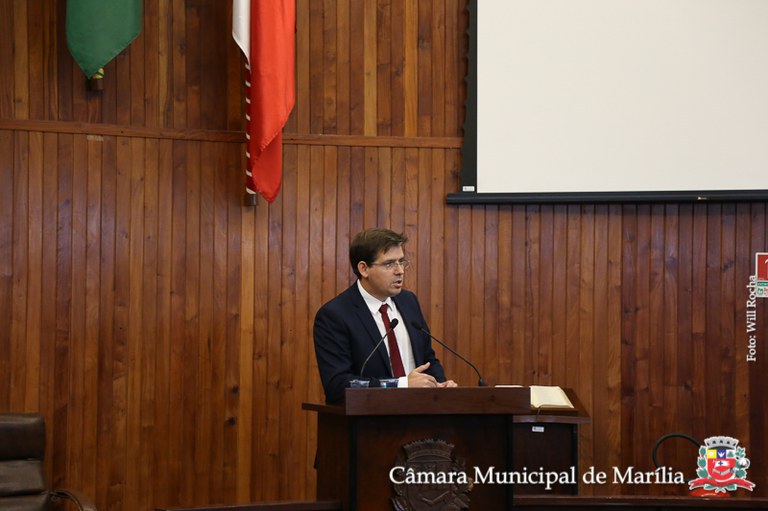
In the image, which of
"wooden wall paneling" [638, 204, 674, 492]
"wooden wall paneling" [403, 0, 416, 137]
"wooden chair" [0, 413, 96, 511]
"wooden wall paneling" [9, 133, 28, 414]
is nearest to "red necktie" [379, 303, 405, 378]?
"wooden chair" [0, 413, 96, 511]

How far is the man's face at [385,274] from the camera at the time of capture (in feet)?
12.5

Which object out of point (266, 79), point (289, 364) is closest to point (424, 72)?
point (266, 79)

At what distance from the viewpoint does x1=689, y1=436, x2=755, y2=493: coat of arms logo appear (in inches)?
212

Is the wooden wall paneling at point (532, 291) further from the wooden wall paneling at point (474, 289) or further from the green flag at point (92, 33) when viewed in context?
the green flag at point (92, 33)

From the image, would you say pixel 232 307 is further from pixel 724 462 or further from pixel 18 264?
pixel 724 462

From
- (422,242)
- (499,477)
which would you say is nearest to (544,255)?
(422,242)

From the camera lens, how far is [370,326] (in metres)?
3.79

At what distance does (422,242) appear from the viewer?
18.1 ft

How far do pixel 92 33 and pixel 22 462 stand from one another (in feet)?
6.56

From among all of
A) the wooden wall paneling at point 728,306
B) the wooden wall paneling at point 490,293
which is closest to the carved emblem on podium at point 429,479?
the wooden wall paneling at point 490,293

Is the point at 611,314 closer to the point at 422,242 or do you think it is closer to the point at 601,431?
the point at 601,431

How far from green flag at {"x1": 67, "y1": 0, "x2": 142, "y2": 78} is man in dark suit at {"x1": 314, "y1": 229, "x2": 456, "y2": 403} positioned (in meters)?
1.80

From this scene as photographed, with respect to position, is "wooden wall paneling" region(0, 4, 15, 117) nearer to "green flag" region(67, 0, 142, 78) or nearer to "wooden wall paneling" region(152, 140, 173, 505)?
"green flag" region(67, 0, 142, 78)

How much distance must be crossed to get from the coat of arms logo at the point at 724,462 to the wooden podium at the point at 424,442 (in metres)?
2.41
